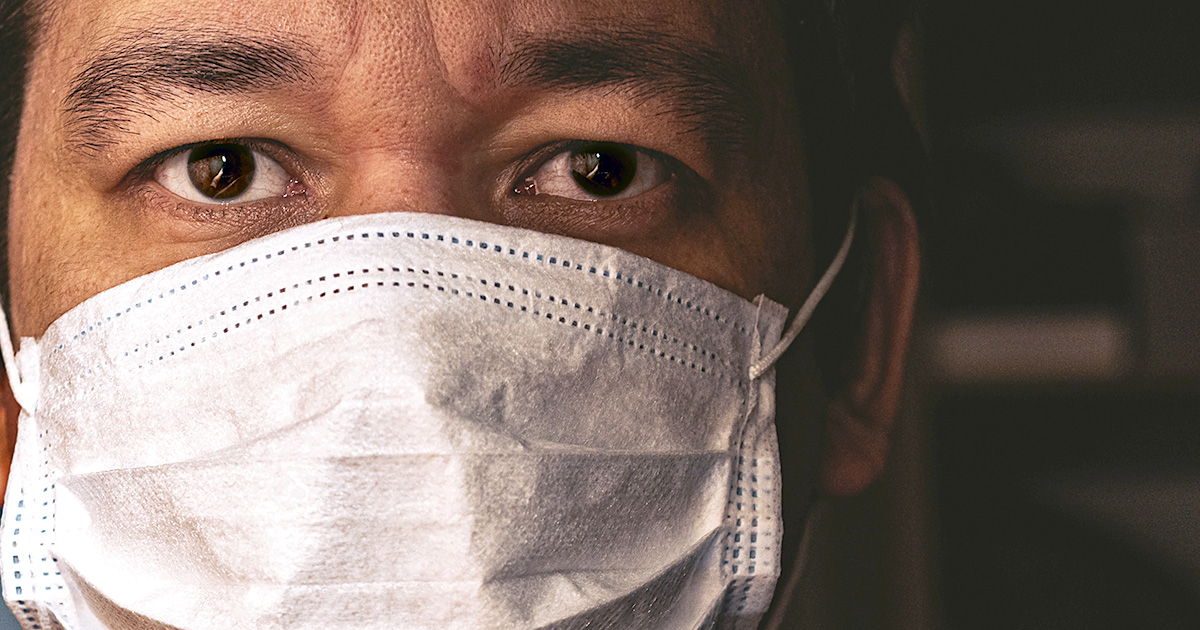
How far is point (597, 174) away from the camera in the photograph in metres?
1.08

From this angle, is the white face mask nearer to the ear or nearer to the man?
the man

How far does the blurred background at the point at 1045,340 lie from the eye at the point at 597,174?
3.35 ft

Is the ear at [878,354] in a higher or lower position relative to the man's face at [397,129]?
lower

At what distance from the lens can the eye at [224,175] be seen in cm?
104

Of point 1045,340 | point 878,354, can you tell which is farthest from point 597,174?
point 1045,340

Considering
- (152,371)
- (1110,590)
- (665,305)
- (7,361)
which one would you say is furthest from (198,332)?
(1110,590)

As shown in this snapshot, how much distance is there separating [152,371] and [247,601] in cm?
22

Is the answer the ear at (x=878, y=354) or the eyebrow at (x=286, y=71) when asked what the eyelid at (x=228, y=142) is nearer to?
A: the eyebrow at (x=286, y=71)

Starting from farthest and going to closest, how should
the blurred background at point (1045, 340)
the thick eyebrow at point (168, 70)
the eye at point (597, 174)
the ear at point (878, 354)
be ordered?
the blurred background at point (1045, 340) < the ear at point (878, 354) < the eye at point (597, 174) < the thick eyebrow at point (168, 70)

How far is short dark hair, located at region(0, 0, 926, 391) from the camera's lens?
3.77 ft

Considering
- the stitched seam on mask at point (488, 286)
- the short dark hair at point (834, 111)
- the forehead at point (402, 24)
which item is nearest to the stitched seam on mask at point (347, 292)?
the stitched seam on mask at point (488, 286)

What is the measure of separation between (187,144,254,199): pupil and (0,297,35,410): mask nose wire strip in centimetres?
25

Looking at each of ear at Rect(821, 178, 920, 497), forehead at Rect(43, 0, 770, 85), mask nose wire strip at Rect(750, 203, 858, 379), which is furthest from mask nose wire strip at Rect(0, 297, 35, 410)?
ear at Rect(821, 178, 920, 497)

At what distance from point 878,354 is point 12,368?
0.95 meters
